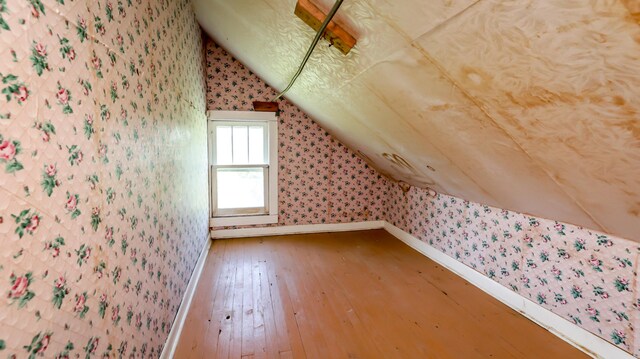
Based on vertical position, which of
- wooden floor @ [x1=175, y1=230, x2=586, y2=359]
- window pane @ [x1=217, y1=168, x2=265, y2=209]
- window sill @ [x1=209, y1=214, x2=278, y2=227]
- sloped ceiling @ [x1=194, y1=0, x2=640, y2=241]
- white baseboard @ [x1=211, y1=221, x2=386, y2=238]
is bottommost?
wooden floor @ [x1=175, y1=230, x2=586, y2=359]

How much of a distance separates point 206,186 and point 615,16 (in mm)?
3396

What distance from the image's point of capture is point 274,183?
3.75 meters

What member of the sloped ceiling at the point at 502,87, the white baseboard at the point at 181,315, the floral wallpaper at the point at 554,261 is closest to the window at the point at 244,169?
the white baseboard at the point at 181,315

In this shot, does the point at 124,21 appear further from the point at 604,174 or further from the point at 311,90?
the point at 604,174

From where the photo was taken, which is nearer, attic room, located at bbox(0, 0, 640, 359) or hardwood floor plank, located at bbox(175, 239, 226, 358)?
attic room, located at bbox(0, 0, 640, 359)

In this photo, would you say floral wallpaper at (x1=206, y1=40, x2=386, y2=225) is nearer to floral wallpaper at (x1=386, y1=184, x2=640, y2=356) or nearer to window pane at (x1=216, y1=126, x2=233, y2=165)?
window pane at (x1=216, y1=126, x2=233, y2=165)

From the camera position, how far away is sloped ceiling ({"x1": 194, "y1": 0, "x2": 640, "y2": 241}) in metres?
0.76

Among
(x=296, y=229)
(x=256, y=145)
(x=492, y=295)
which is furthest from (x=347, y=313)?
(x=256, y=145)

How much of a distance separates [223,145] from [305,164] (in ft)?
3.51

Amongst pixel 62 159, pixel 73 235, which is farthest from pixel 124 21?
pixel 73 235

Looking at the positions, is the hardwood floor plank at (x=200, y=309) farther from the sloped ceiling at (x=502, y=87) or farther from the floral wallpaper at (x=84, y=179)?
the sloped ceiling at (x=502, y=87)

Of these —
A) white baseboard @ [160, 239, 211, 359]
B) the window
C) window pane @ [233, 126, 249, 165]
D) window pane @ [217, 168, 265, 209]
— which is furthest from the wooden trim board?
window pane @ [233, 126, 249, 165]

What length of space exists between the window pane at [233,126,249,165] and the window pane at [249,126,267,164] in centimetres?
5

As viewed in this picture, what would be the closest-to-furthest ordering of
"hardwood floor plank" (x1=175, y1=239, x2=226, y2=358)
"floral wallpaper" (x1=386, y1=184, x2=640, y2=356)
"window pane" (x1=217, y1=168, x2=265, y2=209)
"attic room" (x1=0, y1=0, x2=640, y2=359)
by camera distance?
"attic room" (x1=0, y1=0, x2=640, y2=359) < "floral wallpaper" (x1=386, y1=184, x2=640, y2=356) < "hardwood floor plank" (x1=175, y1=239, x2=226, y2=358) < "window pane" (x1=217, y1=168, x2=265, y2=209)
